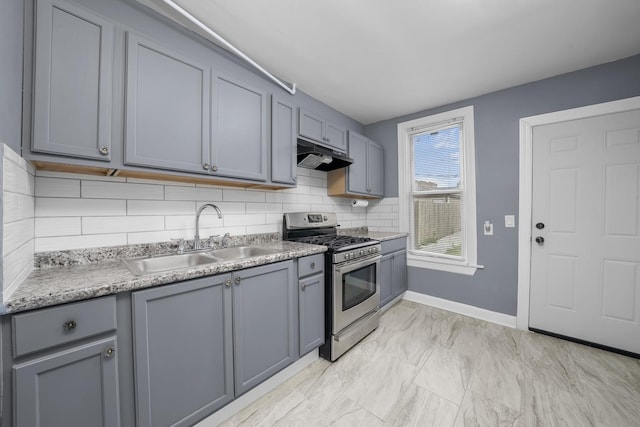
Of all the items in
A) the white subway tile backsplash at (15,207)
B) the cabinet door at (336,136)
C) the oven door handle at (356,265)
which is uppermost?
the cabinet door at (336,136)

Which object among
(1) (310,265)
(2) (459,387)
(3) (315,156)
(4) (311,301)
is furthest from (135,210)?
(2) (459,387)

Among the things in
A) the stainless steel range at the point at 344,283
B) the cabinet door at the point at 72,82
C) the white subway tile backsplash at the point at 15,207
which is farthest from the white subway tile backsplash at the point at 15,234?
the stainless steel range at the point at 344,283

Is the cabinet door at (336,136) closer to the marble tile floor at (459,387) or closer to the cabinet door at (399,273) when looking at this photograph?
the cabinet door at (399,273)

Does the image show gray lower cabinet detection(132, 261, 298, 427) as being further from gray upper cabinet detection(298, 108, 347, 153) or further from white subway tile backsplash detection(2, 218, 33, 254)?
gray upper cabinet detection(298, 108, 347, 153)

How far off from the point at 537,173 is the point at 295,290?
2.72m

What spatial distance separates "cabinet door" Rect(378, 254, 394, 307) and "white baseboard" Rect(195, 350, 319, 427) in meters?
1.10

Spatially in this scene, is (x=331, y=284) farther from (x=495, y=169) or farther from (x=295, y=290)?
(x=495, y=169)

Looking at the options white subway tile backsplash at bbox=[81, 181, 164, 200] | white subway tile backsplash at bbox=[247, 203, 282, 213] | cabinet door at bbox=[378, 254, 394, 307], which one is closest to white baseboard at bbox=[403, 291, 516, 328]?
cabinet door at bbox=[378, 254, 394, 307]

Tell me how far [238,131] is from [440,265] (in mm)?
2836

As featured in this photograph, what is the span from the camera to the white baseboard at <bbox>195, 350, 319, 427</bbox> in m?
1.35

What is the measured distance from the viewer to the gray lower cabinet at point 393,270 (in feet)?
8.97

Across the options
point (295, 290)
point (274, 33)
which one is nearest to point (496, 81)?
point (274, 33)

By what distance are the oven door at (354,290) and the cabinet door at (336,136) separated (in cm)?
133

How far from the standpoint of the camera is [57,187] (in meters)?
1.27
